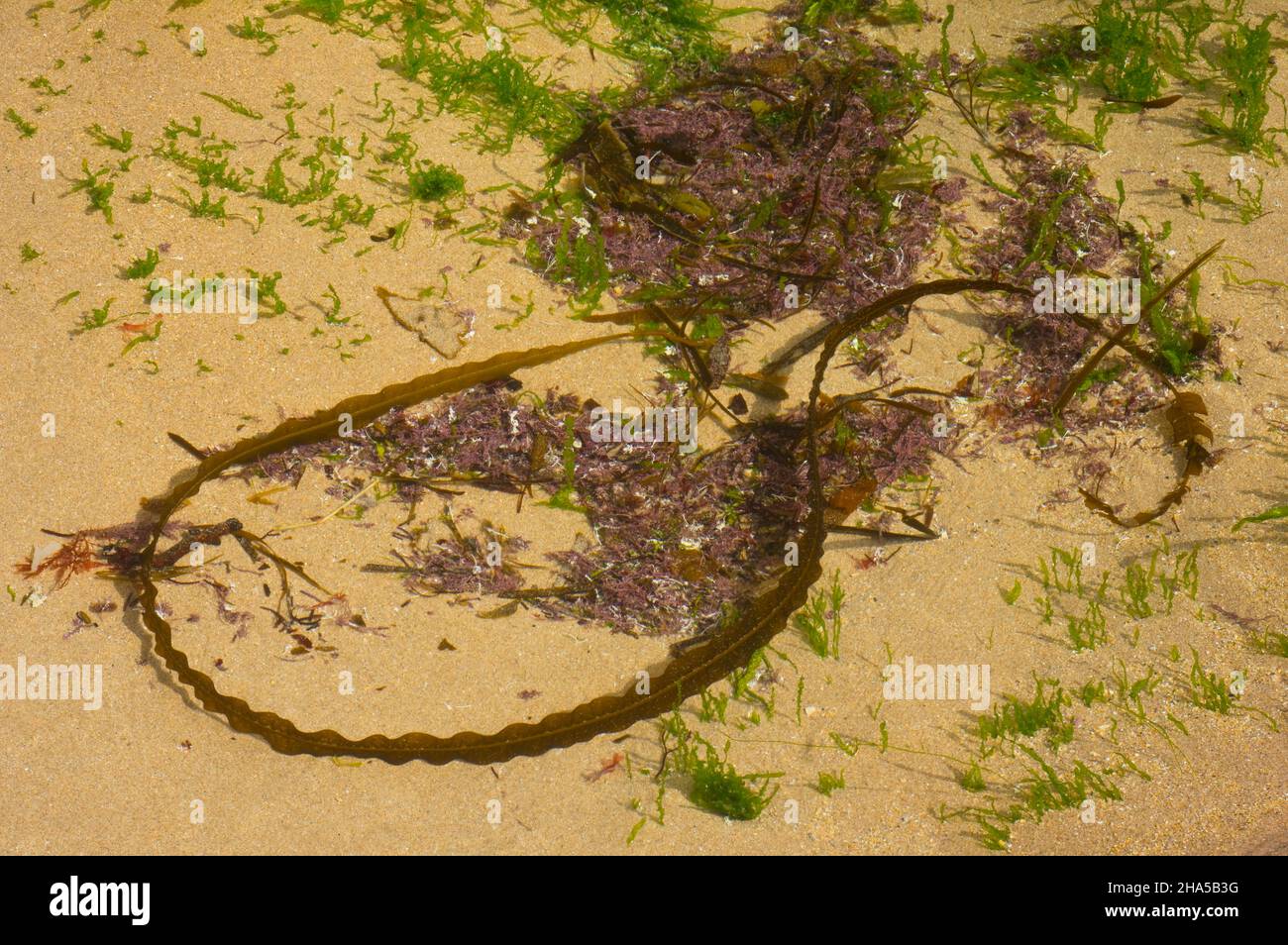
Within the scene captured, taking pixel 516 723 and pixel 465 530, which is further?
pixel 465 530

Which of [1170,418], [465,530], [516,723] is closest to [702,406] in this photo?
[465,530]

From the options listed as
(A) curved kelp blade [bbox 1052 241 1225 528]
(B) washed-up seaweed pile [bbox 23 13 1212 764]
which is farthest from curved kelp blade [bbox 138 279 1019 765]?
(A) curved kelp blade [bbox 1052 241 1225 528]

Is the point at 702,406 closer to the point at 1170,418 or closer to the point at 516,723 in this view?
the point at 516,723

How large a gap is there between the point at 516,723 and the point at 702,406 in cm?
145

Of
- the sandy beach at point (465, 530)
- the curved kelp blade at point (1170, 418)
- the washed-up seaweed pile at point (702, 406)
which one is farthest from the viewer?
the curved kelp blade at point (1170, 418)

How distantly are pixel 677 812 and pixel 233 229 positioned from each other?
2.96 metres

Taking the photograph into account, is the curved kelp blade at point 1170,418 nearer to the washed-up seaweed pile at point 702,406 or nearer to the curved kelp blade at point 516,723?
the washed-up seaweed pile at point 702,406

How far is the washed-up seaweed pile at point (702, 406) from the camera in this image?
12.3ft

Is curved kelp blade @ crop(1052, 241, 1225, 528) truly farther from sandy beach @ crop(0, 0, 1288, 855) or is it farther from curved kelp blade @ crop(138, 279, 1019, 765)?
curved kelp blade @ crop(138, 279, 1019, 765)

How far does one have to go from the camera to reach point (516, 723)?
3520 mm

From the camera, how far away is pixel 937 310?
178 inches

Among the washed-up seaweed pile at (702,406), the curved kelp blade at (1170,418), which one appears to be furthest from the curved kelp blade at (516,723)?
the curved kelp blade at (1170,418)

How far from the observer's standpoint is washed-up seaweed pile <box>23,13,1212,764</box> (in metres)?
3.75

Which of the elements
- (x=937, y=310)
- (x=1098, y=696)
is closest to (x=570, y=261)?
(x=937, y=310)
